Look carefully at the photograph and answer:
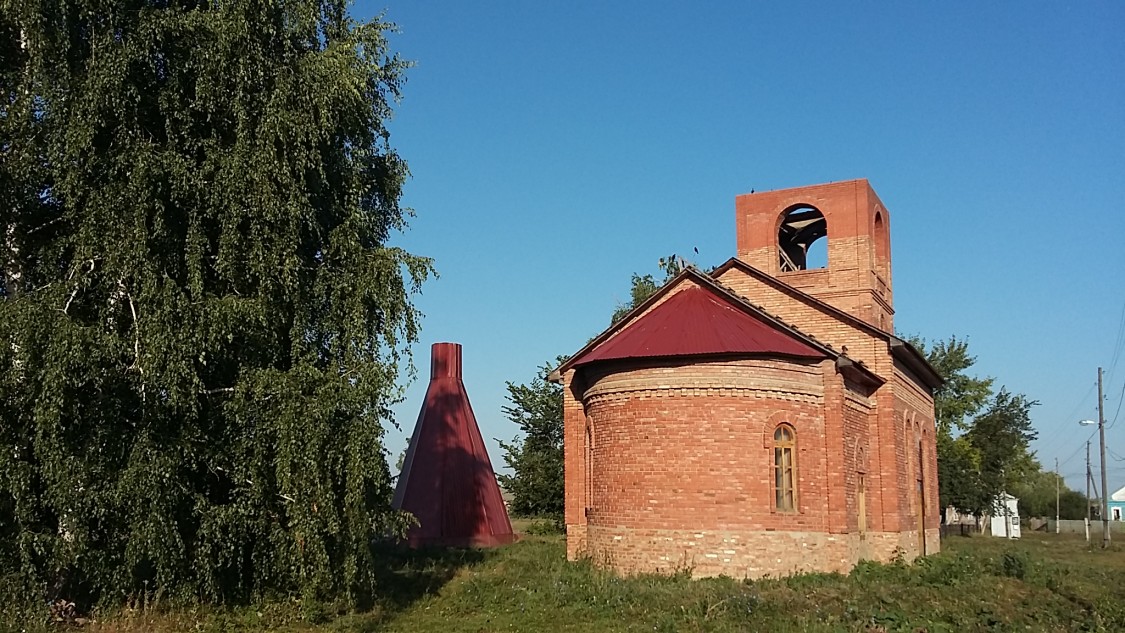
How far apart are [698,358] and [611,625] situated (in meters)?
→ 5.64

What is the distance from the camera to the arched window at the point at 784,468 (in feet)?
57.7

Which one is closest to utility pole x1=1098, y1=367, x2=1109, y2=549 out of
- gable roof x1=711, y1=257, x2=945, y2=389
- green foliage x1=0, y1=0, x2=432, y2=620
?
gable roof x1=711, y1=257, x2=945, y2=389

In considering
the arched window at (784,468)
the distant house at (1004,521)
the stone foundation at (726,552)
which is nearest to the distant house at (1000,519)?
the distant house at (1004,521)

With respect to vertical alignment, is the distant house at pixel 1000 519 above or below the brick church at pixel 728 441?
below

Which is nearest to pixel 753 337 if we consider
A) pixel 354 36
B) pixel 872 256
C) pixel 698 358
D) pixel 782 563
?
pixel 698 358

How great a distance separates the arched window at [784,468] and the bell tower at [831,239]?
5759 mm

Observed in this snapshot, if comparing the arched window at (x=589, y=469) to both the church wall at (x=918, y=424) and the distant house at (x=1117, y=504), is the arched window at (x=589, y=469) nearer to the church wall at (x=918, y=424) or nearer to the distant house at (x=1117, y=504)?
the church wall at (x=918, y=424)

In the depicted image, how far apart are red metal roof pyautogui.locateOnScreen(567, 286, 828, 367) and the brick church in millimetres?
39

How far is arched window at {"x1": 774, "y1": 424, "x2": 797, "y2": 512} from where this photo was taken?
17.6 meters

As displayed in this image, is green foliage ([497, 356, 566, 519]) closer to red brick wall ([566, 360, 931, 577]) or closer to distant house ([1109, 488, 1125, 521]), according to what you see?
red brick wall ([566, 360, 931, 577])

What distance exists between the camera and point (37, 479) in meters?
11.8

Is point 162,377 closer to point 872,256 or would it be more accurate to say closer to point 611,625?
point 611,625

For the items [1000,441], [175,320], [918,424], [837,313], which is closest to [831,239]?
[837,313]

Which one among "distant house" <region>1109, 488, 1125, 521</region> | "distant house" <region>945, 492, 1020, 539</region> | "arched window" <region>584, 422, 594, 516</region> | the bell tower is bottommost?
"distant house" <region>1109, 488, 1125, 521</region>
